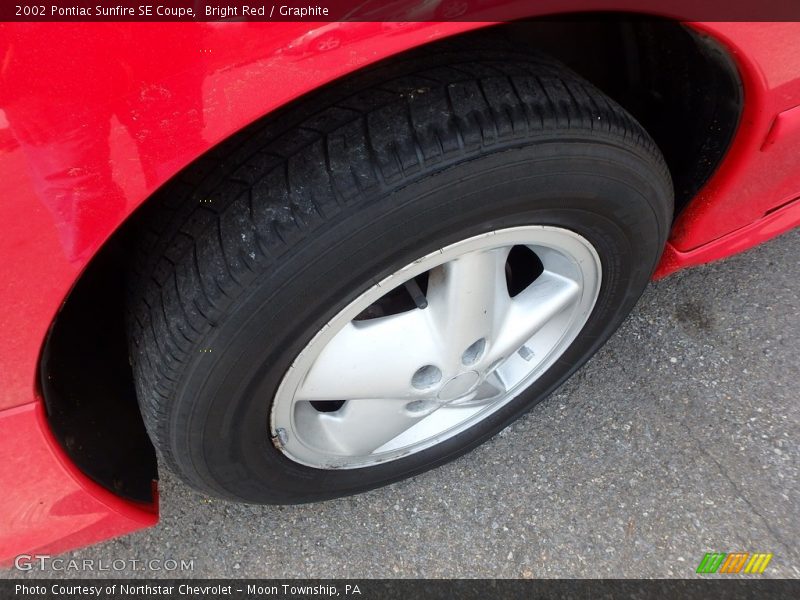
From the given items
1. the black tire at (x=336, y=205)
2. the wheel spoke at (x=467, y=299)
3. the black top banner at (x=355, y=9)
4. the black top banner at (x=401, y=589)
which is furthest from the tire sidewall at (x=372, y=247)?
the black top banner at (x=401, y=589)

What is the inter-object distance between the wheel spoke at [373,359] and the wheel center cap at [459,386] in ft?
0.32

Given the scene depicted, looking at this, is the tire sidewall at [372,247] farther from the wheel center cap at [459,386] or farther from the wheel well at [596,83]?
the wheel center cap at [459,386]

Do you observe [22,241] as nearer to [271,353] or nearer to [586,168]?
[271,353]

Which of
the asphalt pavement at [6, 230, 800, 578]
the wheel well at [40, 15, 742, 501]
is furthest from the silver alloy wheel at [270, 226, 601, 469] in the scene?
the wheel well at [40, 15, 742, 501]

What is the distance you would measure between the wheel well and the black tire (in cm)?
16

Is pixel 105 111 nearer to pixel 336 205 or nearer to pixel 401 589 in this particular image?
pixel 336 205

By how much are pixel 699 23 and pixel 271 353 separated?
84cm

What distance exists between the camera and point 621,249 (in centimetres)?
132

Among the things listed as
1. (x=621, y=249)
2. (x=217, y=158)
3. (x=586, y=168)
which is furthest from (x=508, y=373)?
(x=217, y=158)

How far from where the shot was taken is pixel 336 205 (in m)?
0.98

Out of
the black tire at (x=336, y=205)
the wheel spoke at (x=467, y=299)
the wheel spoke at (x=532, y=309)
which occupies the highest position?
the black tire at (x=336, y=205)

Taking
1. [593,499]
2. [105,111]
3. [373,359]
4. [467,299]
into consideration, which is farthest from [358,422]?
[105,111]

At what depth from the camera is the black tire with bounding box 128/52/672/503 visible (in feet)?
3.28

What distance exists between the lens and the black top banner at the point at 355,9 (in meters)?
0.72
